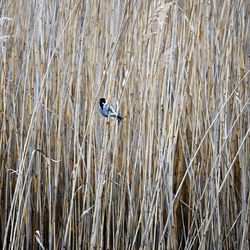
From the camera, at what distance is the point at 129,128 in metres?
2.16

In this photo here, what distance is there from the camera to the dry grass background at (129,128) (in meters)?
2.01

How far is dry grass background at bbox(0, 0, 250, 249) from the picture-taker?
201 centimetres

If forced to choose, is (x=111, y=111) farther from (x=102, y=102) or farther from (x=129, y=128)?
(x=129, y=128)

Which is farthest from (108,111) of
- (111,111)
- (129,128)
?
(129,128)

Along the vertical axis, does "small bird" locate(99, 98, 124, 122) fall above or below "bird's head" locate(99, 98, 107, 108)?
below

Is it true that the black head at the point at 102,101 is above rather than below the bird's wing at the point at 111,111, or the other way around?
above

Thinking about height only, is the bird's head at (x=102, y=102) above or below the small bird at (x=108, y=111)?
above

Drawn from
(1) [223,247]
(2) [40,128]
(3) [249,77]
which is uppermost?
(3) [249,77]

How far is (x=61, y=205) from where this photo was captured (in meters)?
2.34

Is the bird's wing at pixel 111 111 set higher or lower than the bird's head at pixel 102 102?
lower

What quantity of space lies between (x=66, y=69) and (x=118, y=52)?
0.71ft

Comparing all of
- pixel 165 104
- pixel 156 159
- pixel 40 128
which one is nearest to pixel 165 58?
pixel 165 104

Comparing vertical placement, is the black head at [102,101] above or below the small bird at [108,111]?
above

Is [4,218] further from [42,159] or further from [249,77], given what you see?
[249,77]
